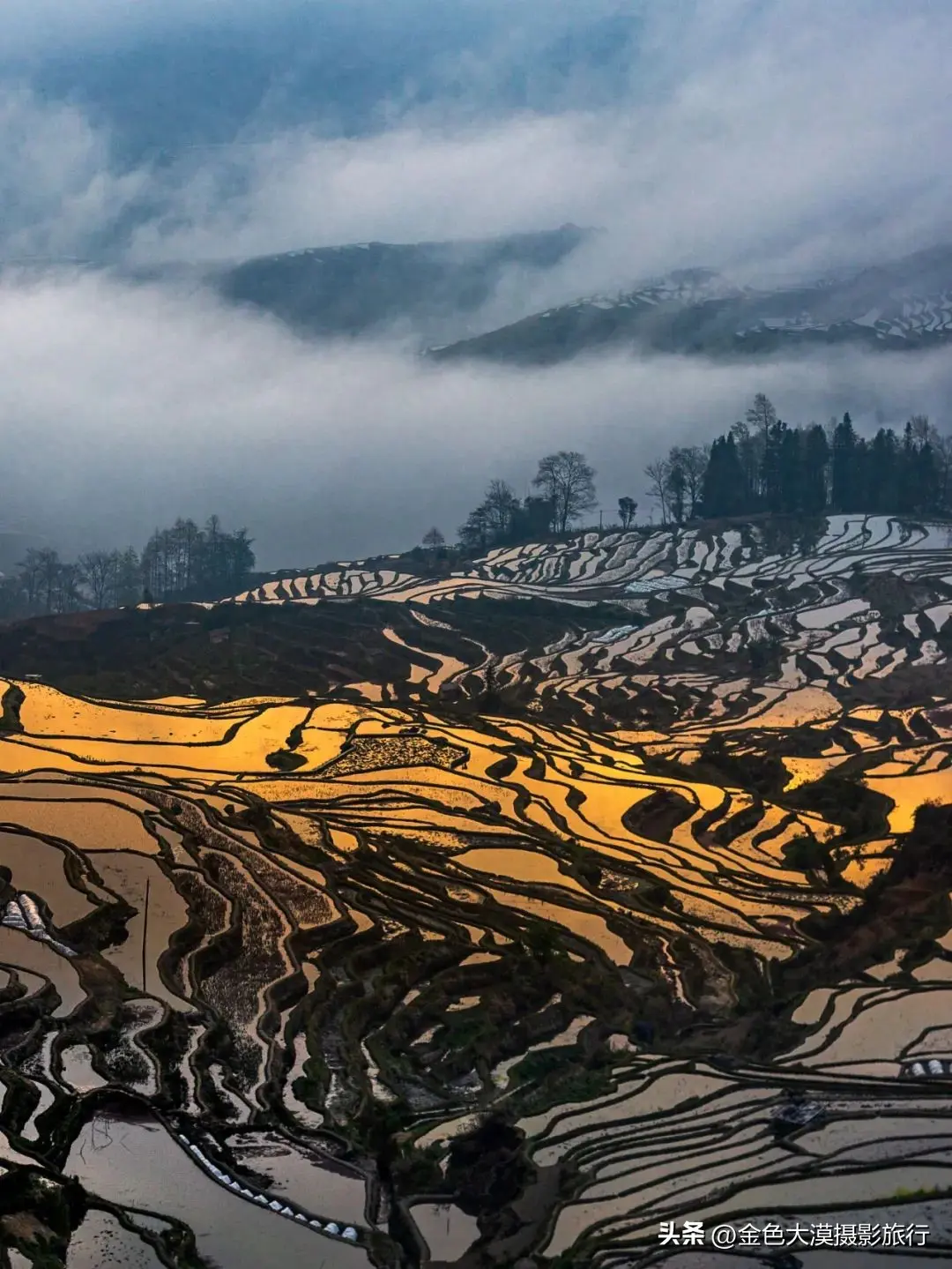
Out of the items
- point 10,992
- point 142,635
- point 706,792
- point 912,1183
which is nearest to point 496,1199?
point 912,1183

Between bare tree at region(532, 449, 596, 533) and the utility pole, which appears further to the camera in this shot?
bare tree at region(532, 449, 596, 533)

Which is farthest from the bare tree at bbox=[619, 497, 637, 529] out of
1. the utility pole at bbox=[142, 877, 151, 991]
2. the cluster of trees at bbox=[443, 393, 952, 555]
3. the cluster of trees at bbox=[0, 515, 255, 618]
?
the utility pole at bbox=[142, 877, 151, 991]

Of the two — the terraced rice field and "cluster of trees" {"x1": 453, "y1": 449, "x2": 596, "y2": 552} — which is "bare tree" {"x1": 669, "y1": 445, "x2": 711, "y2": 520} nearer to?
"cluster of trees" {"x1": 453, "y1": 449, "x2": 596, "y2": 552}

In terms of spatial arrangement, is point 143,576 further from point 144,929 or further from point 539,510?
point 144,929

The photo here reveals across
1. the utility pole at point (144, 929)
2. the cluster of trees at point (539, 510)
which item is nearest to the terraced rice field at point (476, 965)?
the utility pole at point (144, 929)

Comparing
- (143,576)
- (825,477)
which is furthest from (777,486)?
(143,576)

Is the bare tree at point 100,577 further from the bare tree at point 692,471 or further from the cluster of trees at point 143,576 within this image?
the bare tree at point 692,471

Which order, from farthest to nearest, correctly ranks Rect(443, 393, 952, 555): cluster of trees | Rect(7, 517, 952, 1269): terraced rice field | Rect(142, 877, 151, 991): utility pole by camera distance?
Rect(443, 393, 952, 555): cluster of trees < Rect(142, 877, 151, 991): utility pole < Rect(7, 517, 952, 1269): terraced rice field
